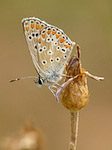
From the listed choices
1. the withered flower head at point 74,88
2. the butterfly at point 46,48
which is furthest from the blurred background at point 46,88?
the withered flower head at point 74,88

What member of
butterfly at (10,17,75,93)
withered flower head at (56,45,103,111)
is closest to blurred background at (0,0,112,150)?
butterfly at (10,17,75,93)

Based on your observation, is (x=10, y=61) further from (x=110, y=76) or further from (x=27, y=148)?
(x=27, y=148)

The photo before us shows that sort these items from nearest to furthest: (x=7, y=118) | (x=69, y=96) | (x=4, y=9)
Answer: (x=69, y=96) < (x=7, y=118) < (x=4, y=9)

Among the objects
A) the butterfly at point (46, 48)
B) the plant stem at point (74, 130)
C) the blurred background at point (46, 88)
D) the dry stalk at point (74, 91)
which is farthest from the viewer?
the blurred background at point (46, 88)

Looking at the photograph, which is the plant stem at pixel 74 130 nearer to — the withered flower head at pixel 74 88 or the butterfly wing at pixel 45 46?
the withered flower head at pixel 74 88

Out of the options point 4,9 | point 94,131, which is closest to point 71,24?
point 4,9

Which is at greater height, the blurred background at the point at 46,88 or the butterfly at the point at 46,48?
the butterfly at the point at 46,48

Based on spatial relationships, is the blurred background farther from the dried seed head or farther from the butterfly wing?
the dried seed head
